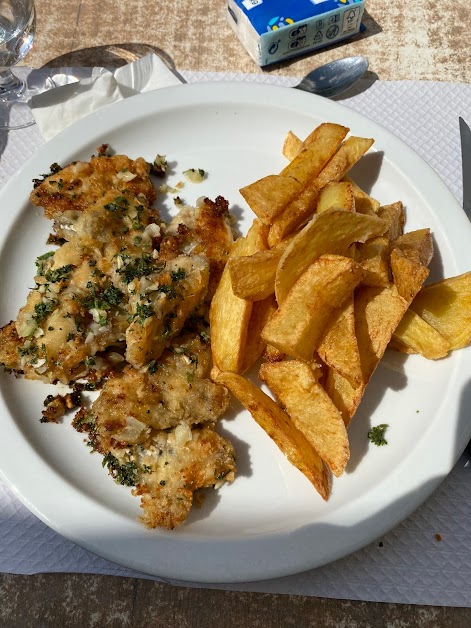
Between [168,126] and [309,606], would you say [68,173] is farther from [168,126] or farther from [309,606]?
[309,606]

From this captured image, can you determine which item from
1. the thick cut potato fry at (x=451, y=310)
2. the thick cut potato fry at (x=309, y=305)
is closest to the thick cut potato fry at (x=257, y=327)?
the thick cut potato fry at (x=309, y=305)

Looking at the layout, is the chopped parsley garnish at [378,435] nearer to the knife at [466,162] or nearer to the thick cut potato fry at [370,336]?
the thick cut potato fry at [370,336]

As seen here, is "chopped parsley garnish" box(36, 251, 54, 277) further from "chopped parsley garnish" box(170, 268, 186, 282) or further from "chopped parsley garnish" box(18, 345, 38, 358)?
"chopped parsley garnish" box(170, 268, 186, 282)

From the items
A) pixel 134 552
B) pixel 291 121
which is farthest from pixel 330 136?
pixel 134 552

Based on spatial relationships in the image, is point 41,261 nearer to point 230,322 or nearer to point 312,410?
point 230,322

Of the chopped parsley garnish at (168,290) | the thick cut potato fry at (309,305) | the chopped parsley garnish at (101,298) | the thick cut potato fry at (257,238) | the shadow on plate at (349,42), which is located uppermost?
the chopped parsley garnish at (101,298)

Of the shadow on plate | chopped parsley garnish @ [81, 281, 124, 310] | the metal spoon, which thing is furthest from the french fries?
the shadow on plate
